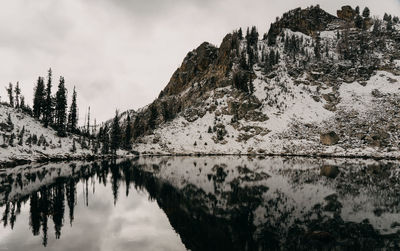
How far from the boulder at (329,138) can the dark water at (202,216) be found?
208 feet

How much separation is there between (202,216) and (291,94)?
11155 cm

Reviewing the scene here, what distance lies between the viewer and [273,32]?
168875mm

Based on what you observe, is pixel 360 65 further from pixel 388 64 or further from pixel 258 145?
pixel 258 145

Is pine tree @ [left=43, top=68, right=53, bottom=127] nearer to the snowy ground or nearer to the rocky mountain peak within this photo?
the snowy ground

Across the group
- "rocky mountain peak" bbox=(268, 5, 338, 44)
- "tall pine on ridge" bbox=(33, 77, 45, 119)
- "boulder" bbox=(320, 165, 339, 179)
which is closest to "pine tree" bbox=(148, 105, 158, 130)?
"tall pine on ridge" bbox=(33, 77, 45, 119)

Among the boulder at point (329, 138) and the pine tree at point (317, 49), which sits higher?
the pine tree at point (317, 49)

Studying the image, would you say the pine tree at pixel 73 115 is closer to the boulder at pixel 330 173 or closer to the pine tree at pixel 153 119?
the pine tree at pixel 153 119

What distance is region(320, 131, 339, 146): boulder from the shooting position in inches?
3563

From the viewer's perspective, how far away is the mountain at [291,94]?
3770 inches

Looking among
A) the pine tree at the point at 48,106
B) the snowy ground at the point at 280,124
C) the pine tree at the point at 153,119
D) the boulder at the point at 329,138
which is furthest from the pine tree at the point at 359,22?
the pine tree at the point at 48,106

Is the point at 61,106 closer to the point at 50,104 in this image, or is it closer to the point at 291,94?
the point at 50,104

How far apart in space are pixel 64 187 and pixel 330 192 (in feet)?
97.2

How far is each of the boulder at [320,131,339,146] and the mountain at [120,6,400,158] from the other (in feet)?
1.05

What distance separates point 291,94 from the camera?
120062mm
